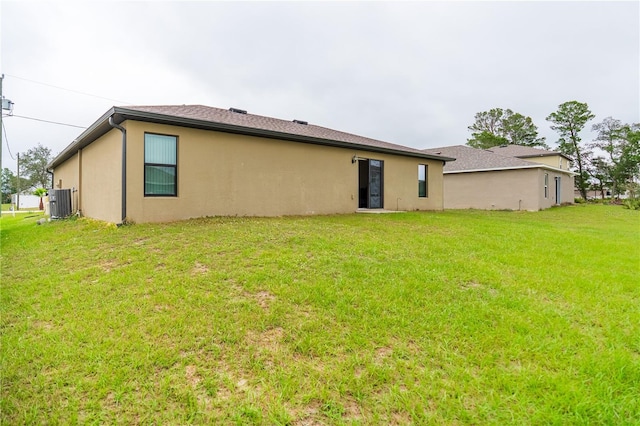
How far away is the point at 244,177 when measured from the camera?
899 centimetres

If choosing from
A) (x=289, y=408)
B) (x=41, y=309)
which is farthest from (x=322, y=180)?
(x=289, y=408)

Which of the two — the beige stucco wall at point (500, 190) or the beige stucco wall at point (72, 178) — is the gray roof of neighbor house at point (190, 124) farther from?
the beige stucco wall at point (500, 190)

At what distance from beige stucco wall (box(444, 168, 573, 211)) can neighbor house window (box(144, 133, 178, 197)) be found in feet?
57.0

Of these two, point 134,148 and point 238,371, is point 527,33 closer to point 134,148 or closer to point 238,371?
point 134,148

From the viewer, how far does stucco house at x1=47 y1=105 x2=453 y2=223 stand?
24.1 feet

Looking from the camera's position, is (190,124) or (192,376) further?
(190,124)

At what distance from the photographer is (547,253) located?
5.98 m

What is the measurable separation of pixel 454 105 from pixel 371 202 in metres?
12.1

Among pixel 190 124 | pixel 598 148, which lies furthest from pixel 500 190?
pixel 598 148

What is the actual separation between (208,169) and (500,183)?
17.6 meters

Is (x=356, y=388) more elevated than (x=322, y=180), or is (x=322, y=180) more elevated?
(x=322, y=180)

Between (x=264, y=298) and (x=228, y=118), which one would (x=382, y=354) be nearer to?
(x=264, y=298)

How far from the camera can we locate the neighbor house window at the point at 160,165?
24.6 ft

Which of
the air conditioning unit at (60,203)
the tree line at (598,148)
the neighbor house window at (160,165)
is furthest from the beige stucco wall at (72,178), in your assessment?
the tree line at (598,148)
